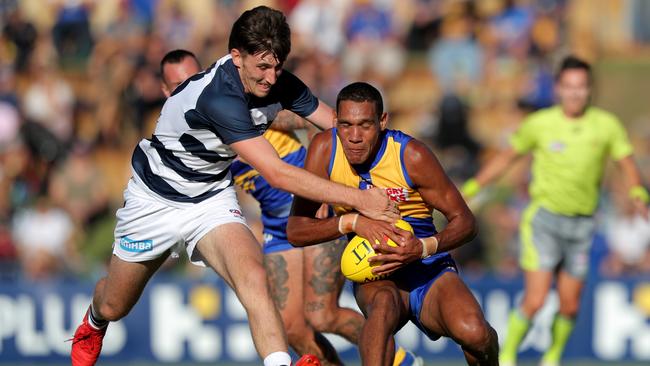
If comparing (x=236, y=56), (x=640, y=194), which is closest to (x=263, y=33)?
(x=236, y=56)

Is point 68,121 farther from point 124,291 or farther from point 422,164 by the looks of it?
point 422,164

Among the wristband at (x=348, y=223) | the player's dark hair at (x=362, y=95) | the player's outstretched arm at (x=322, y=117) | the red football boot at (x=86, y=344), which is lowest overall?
the red football boot at (x=86, y=344)

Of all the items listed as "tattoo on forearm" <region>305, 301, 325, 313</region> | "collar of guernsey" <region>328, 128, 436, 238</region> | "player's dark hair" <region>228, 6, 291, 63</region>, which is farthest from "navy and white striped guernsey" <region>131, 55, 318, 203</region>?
"tattoo on forearm" <region>305, 301, 325, 313</region>

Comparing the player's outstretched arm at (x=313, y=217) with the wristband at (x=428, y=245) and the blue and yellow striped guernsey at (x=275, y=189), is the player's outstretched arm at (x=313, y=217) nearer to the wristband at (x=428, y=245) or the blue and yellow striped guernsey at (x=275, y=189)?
the wristband at (x=428, y=245)

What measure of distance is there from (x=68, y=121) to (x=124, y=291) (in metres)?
8.49

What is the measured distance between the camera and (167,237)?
22.6 ft

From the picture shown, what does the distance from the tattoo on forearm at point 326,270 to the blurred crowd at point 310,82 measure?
5.51m

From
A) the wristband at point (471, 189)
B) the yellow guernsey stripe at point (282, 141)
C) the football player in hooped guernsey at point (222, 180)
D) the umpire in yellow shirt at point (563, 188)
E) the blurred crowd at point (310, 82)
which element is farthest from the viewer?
the blurred crowd at point (310, 82)

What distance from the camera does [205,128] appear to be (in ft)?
21.5

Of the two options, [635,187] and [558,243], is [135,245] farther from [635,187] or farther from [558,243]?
[635,187]

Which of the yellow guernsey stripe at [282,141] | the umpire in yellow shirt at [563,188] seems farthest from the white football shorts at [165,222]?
the umpire in yellow shirt at [563,188]

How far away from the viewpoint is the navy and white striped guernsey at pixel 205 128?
20.9 feet

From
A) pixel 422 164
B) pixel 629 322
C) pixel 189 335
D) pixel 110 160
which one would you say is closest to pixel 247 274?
pixel 422 164

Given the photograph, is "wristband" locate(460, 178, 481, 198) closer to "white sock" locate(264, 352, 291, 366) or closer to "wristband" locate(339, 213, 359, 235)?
"wristband" locate(339, 213, 359, 235)
